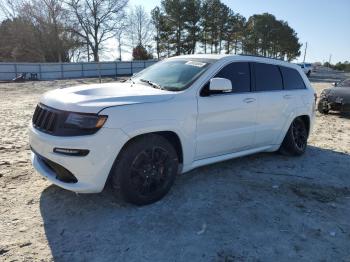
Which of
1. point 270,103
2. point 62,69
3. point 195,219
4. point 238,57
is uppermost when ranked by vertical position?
point 238,57

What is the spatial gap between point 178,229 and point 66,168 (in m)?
1.32

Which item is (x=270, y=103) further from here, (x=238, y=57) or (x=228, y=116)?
(x=228, y=116)

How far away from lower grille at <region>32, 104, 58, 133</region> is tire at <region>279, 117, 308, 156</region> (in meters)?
4.10

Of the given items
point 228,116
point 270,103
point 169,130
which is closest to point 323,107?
point 270,103

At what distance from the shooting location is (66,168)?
3885 mm

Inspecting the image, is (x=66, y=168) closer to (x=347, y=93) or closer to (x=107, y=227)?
(x=107, y=227)

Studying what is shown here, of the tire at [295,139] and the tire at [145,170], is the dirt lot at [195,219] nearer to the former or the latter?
the tire at [145,170]

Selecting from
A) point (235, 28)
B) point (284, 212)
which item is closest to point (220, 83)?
point (284, 212)

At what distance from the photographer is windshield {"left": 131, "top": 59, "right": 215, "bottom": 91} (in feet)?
15.7

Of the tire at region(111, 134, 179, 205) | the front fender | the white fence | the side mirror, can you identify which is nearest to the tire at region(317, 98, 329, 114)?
the side mirror

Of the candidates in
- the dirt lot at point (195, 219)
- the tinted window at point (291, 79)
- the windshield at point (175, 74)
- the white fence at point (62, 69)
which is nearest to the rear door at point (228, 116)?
the windshield at point (175, 74)

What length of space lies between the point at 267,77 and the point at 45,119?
3.46 meters

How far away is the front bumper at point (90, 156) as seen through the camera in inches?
149

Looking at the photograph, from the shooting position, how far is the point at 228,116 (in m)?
5.04
